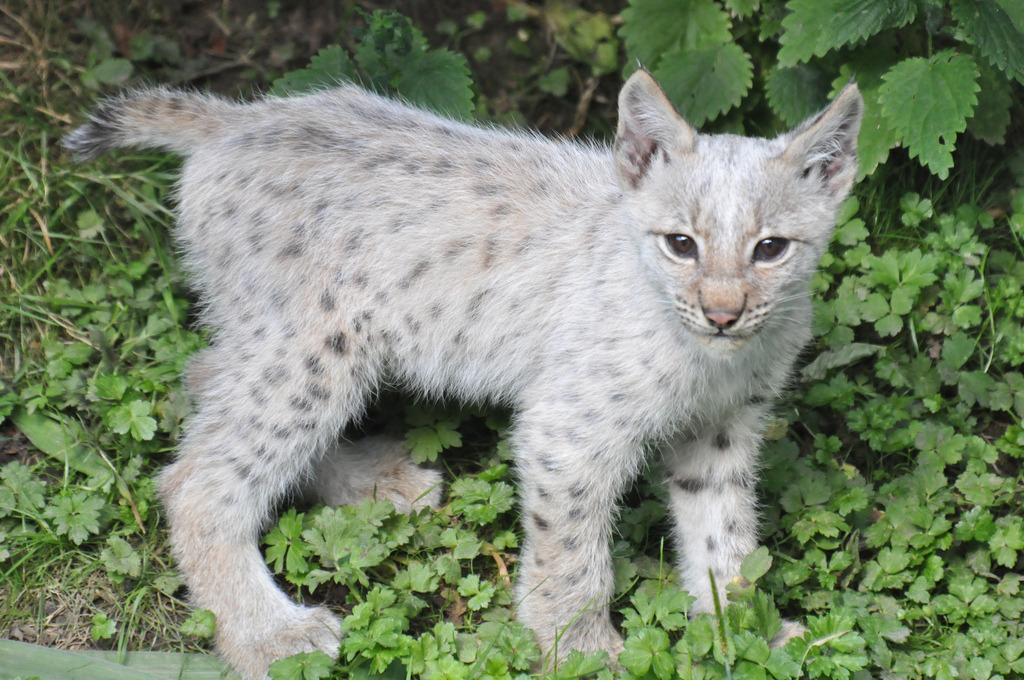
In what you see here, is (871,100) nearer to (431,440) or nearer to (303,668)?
(431,440)

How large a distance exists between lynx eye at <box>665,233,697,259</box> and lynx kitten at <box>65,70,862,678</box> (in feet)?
0.03

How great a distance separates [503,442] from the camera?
4.49m

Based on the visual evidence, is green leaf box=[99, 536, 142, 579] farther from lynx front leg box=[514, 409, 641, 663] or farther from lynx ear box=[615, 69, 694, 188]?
lynx ear box=[615, 69, 694, 188]

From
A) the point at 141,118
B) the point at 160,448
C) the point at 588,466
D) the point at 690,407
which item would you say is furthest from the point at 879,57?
the point at 160,448

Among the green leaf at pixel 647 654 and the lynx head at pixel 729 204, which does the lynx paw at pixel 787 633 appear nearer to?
the green leaf at pixel 647 654

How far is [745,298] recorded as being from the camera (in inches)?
126

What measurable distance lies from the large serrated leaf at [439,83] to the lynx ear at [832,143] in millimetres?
1828

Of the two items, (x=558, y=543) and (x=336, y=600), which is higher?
(x=558, y=543)

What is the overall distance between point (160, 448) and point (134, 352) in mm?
535

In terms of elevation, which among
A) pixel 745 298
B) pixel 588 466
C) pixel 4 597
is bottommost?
pixel 4 597

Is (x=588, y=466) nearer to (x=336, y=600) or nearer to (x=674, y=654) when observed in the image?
(x=674, y=654)

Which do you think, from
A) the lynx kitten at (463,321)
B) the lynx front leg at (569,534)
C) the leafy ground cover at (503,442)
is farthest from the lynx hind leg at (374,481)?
the lynx front leg at (569,534)

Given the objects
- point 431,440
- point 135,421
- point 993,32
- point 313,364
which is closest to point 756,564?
point 431,440

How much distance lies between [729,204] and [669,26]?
195cm
